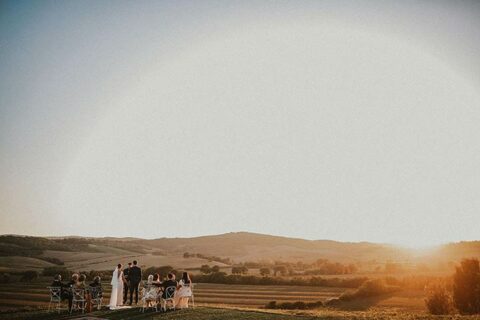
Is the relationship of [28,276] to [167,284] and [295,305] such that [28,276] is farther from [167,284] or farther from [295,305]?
[167,284]

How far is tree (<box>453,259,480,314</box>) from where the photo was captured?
25.8 m

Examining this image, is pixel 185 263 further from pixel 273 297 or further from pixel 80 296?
pixel 80 296

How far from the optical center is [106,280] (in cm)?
5716

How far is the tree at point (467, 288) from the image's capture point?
25.8 meters

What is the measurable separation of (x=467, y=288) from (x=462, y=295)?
1.74ft

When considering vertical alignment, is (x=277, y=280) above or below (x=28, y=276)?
below

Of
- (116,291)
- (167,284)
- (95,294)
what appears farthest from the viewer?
(116,291)

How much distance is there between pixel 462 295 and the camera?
2658cm

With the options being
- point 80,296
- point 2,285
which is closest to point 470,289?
point 80,296

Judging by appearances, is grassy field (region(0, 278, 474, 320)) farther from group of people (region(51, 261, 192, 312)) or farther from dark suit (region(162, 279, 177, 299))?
dark suit (region(162, 279, 177, 299))

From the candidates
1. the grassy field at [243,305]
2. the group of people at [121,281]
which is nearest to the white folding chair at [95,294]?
the group of people at [121,281]

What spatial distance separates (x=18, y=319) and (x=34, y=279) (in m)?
47.1

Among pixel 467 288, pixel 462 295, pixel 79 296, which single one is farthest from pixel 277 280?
pixel 79 296

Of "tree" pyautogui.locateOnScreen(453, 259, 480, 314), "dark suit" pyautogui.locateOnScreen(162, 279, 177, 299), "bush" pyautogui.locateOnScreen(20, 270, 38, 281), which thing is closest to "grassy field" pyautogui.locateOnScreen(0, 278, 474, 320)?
"dark suit" pyautogui.locateOnScreen(162, 279, 177, 299)
